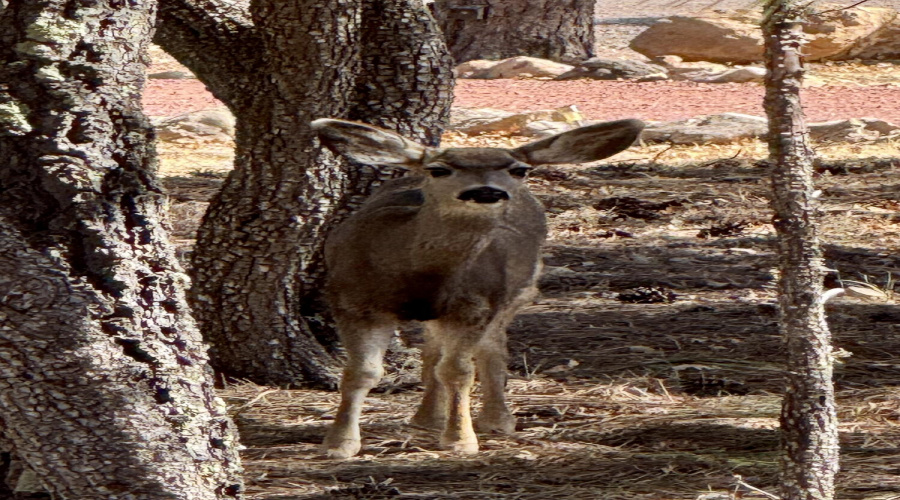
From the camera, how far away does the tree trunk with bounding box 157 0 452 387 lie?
21.5 ft

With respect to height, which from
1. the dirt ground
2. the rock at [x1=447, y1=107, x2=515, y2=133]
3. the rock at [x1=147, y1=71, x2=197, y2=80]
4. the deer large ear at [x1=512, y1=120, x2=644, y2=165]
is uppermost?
the deer large ear at [x1=512, y1=120, x2=644, y2=165]

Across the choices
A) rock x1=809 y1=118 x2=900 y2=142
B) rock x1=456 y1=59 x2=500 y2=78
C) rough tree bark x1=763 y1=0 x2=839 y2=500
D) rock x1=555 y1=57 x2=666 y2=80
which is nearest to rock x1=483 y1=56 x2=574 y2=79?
rock x1=456 y1=59 x2=500 y2=78

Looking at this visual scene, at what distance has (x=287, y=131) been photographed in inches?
259

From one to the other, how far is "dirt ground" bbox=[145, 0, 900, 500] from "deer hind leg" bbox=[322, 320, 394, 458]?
4.1 inches

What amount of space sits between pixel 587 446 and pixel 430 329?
2.67 ft

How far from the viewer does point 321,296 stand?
273 inches

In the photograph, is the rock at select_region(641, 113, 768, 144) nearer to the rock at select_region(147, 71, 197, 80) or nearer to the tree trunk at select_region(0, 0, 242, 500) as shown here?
the rock at select_region(147, 71, 197, 80)

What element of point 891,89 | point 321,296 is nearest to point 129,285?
point 321,296

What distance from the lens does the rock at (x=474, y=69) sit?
19641 mm

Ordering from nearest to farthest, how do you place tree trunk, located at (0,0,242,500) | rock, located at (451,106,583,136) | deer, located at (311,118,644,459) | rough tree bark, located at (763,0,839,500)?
1. tree trunk, located at (0,0,242,500)
2. rough tree bark, located at (763,0,839,500)
3. deer, located at (311,118,644,459)
4. rock, located at (451,106,583,136)

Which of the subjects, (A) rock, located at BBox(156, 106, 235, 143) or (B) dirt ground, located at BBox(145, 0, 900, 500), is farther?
(A) rock, located at BBox(156, 106, 235, 143)

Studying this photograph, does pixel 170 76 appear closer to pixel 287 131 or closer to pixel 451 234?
pixel 287 131

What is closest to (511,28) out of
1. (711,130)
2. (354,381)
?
(711,130)

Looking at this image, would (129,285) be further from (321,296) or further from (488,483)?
(321,296)
